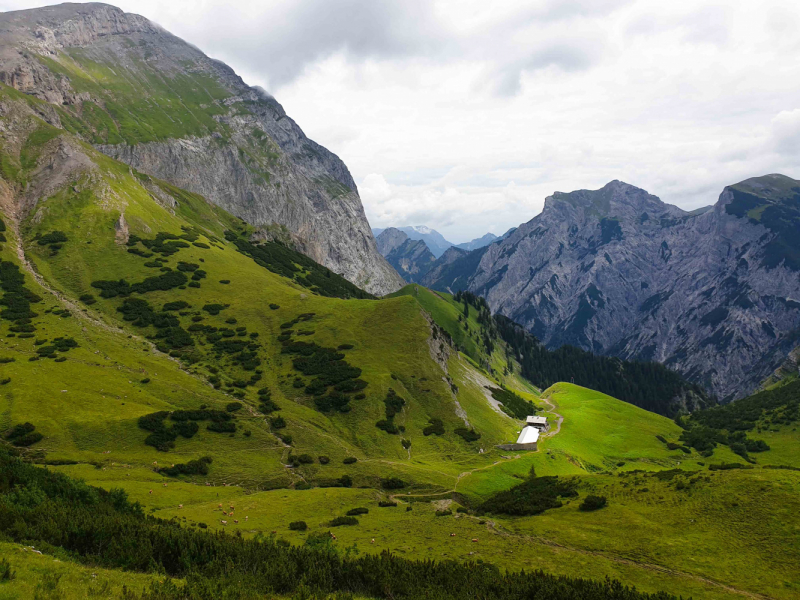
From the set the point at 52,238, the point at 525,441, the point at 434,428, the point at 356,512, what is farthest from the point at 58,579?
the point at 52,238

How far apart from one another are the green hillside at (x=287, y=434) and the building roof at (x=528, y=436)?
2.77 m

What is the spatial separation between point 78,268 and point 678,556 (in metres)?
152

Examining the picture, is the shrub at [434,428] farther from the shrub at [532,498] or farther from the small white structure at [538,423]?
the small white structure at [538,423]

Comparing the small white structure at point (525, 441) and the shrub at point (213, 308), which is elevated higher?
the shrub at point (213, 308)

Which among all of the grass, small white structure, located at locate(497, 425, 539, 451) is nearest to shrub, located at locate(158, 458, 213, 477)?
the grass

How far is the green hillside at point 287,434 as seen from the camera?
3422 cm

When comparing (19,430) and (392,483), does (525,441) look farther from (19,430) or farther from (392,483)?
(19,430)

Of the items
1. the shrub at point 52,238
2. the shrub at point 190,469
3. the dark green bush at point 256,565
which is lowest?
the shrub at point 190,469

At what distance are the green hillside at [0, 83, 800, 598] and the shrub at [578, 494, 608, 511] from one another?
1226 millimetres

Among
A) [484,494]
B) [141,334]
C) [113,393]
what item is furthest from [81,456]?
[484,494]

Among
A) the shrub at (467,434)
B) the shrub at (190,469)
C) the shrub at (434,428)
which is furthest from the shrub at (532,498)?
the shrub at (190,469)

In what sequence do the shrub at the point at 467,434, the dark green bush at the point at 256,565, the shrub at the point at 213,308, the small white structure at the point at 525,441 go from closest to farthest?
the dark green bush at the point at 256,565 < the shrub at the point at 467,434 < the small white structure at the point at 525,441 < the shrub at the point at 213,308

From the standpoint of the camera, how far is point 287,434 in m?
76.9

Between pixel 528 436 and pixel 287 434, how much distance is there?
55621 mm
